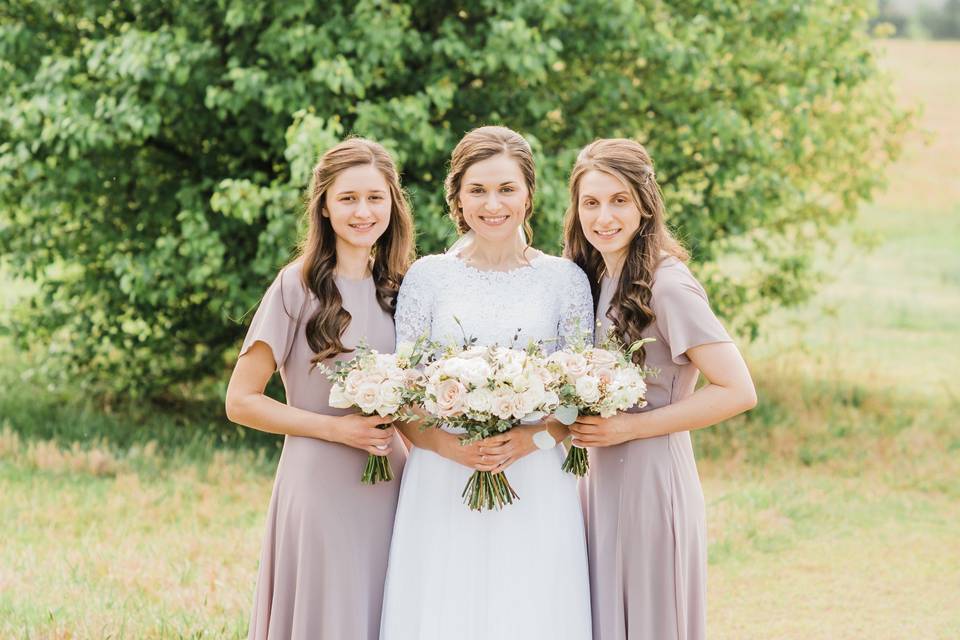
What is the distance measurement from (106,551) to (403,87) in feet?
14.9

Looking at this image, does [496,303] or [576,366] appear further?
[496,303]

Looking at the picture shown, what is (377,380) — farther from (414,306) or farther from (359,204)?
(359,204)

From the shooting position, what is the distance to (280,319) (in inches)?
170

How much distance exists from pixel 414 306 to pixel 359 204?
46 cm

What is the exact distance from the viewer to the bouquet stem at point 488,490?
418 centimetres

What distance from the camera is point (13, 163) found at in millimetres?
9094

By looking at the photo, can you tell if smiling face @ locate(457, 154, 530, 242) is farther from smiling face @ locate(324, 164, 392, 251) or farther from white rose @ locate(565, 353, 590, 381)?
white rose @ locate(565, 353, 590, 381)

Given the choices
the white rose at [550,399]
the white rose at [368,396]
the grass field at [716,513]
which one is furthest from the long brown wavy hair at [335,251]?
the grass field at [716,513]

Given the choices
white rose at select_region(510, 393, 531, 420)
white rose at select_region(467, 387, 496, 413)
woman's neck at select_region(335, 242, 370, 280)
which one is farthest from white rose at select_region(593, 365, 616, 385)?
woman's neck at select_region(335, 242, 370, 280)

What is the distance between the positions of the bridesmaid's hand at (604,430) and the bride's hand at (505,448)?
0.19 metres

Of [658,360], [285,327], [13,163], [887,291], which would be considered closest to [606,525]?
[658,360]

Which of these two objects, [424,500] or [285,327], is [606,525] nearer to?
[424,500]

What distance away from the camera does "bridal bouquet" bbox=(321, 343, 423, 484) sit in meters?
3.96

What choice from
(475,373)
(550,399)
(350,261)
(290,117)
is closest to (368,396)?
(475,373)
